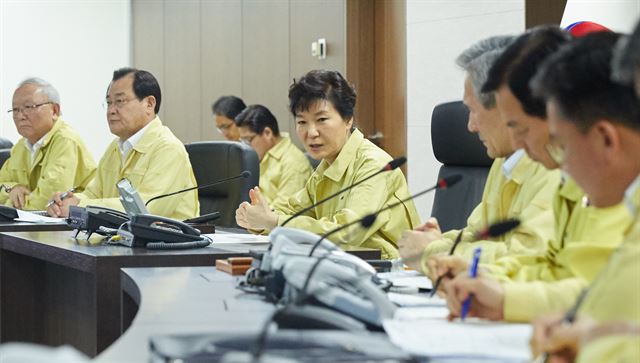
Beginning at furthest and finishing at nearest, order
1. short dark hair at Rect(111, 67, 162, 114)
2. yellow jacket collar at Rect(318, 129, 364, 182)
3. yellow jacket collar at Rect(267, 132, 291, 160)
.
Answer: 1. yellow jacket collar at Rect(267, 132, 291, 160)
2. short dark hair at Rect(111, 67, 162, 114)
3. yellow jacket collar at Rect(318, 129, 364, 182)

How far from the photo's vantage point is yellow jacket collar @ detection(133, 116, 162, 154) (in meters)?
4.27

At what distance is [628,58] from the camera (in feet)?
3.99

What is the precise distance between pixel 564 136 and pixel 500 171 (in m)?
1.07

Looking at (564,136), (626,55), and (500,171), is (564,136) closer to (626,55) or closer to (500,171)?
(626,55)

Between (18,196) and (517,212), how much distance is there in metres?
3.49

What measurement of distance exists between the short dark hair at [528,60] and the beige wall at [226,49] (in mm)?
4314

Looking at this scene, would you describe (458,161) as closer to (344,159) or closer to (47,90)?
(344,159)

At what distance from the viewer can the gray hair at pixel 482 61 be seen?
2.31 meters

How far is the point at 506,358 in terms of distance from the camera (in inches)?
53.2

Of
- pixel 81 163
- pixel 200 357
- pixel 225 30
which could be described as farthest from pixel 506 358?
pixel 225 30

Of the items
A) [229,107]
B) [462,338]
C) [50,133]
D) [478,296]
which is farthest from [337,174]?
[229,107]

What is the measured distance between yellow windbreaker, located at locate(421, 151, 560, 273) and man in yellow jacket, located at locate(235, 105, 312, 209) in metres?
3.40

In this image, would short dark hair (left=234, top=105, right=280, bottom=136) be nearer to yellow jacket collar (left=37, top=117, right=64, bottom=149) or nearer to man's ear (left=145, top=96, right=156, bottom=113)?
yellow jacket collar (left=37, top=117, right=64, bottom=149)

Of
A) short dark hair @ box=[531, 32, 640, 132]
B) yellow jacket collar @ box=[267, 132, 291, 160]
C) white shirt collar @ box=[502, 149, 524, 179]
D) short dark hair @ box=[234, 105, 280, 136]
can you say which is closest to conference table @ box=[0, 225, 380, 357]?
white shirt collar @ box=[502, 149, 524, 179]
